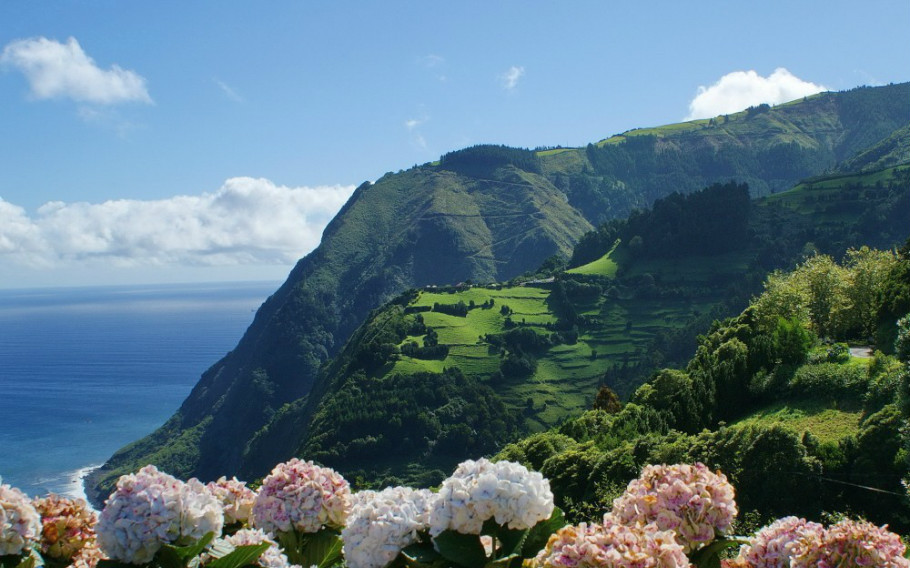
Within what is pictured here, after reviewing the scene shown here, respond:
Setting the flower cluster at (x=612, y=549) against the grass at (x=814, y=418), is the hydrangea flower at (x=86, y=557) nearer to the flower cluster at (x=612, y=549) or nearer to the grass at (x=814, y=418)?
the flower cluster at (x=612, y=549)

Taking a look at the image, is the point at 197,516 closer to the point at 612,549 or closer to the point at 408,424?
the point at 612,549

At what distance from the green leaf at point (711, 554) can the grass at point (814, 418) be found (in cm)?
2322

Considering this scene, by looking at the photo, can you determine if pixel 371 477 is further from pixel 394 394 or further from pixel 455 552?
pixel 455 552

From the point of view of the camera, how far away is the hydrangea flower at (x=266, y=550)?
427 cm

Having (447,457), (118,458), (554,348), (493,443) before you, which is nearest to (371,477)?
(447,457)

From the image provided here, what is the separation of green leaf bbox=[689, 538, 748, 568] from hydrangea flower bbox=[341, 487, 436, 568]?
63.3 inches

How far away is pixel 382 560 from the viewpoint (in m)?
4.00

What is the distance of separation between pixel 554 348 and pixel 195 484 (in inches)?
4673

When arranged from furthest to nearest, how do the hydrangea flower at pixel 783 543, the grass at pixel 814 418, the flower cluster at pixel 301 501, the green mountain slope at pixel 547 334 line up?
1. the green mountain slope at pixel 547 334
2. the grass at pixel 814 418
3. the flower cluster at pixel 301 501
4. the hydrangea flower at pixel 783 543

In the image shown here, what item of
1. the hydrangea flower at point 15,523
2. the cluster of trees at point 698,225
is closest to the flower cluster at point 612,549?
the hydrangea flower at point 15,523

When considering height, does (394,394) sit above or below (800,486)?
below

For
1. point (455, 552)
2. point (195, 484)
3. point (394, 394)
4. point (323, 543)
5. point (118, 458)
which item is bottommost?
point (118, 458)

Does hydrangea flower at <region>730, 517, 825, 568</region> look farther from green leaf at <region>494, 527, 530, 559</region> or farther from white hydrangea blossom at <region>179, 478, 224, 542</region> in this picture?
white hydrangea blossom at <region>179, 478, 224, 542</region>

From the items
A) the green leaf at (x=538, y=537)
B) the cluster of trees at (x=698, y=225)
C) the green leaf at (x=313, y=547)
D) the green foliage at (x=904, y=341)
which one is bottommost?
the green foliage at (x=904, y=341)
